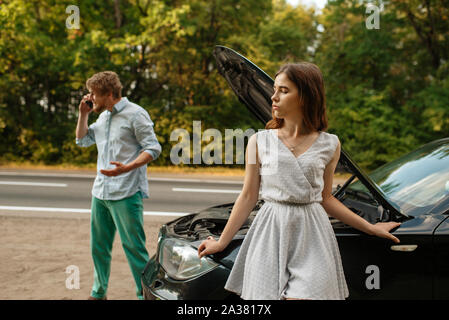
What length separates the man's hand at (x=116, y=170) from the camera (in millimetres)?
3081

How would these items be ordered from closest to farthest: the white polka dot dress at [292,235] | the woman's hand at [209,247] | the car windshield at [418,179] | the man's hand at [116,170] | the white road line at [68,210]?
the white polka dot dress at [292,235], the woman's hand at [209,247], the car windshield at [418,179], the man's hand at [116,170], the white road line at [68,210]

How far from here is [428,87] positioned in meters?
13.7

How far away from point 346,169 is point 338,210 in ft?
0.87

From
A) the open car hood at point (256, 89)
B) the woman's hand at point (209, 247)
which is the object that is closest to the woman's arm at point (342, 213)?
the open car hood at point (256, 89)

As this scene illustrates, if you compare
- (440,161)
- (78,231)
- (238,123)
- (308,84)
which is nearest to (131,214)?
(308,84)

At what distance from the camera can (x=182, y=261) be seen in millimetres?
2238

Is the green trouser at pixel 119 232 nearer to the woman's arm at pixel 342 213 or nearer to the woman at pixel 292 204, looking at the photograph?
the woman at pixel 292 204

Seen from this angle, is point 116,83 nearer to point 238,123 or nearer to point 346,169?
point 346,169

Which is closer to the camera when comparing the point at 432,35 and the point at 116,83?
the point at 116,83

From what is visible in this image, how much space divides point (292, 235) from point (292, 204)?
0.13 meters
